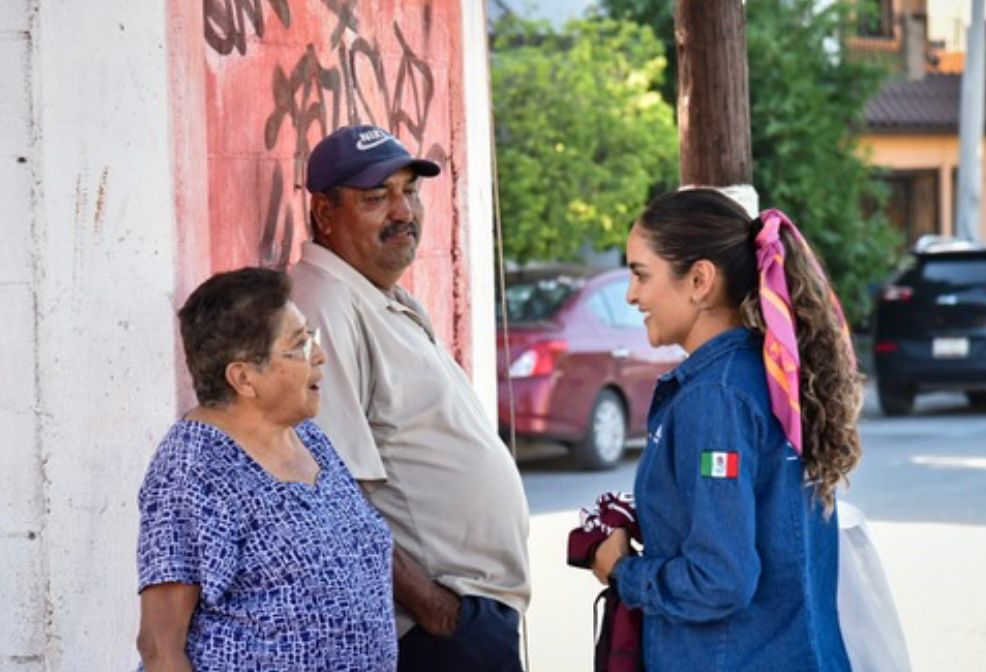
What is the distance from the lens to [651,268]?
3873mm

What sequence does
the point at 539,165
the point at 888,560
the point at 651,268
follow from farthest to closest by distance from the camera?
the point at 539,165 → the point at 888,560 → the point at 651,268

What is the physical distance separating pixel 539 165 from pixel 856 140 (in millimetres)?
7891

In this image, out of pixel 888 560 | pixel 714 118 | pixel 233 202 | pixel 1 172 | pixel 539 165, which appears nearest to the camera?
pixel 1 172

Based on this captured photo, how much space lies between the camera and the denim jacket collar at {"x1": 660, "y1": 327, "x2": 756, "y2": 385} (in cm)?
380

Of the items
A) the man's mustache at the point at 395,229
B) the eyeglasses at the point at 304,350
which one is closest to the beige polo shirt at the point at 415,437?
the man's mustache at the point at 395,229

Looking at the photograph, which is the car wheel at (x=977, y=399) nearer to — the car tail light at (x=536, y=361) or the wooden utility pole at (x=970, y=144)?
the wooden utility pole at (x=970, y=144)

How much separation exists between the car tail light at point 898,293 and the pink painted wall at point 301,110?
1253 cm

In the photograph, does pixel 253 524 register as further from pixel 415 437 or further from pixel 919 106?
pixel 919 106

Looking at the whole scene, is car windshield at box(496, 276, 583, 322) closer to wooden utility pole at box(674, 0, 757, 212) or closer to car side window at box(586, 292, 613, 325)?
car side window at box(586, 292, 613, 325)

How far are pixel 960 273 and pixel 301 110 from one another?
1439 centimetres

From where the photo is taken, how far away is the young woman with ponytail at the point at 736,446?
367 cm

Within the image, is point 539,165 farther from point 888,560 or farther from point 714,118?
point 714,118

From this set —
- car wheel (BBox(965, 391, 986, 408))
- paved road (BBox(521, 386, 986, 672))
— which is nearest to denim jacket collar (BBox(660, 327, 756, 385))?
paved road (BBox(521, 386, 986, 672))

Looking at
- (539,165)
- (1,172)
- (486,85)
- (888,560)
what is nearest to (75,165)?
(1,172)
